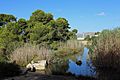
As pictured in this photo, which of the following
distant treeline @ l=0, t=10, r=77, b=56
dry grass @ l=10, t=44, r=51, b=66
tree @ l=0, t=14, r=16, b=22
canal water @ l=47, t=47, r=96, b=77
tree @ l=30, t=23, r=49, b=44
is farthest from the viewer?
tree @ l=0, t=14, r=16, b=22

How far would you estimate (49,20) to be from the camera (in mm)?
25969

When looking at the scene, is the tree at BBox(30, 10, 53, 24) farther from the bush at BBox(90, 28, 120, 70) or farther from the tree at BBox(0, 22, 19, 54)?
the bush at BBox(90, 28, 120, 70)

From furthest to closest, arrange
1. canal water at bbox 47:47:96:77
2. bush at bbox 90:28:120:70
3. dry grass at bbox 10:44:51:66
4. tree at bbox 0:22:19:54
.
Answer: tree at bbox 0:22:19:54 < dry grass at bbox 10:44:51:66 < canal water at bbox 47:47:96:77 < bush at bbox 90:28:120:70

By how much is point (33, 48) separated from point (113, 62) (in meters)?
6.49

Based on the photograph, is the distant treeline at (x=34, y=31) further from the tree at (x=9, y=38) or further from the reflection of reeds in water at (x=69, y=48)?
the reflection of reeds in water at (x=69, y=48)

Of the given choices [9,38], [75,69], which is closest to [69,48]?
[9,38]

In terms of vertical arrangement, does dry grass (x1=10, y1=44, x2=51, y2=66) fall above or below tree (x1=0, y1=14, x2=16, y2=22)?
below

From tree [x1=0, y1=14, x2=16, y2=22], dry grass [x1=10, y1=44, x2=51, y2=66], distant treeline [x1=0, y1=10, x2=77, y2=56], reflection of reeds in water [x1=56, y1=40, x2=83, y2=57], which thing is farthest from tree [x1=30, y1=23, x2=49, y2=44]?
tree [x1=0, y1=14, x2=16, y2=22]

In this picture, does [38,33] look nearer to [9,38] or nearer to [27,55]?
[9,38]

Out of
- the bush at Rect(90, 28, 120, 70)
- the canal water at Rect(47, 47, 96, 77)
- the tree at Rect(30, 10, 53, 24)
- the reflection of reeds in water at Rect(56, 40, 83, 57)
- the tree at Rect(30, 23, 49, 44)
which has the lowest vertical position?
the canal water at Rect(47, 47, 96, 77)

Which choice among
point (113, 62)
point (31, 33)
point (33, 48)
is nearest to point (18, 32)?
point (31, 33)

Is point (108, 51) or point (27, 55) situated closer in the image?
point (108, 51)

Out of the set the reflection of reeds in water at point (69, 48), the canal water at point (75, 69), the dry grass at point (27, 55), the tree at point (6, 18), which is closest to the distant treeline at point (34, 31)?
the reflection of reeds in water at point (69, 48)

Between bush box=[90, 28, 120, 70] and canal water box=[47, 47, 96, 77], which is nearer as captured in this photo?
bush box=[90, 28, 120, 70]
